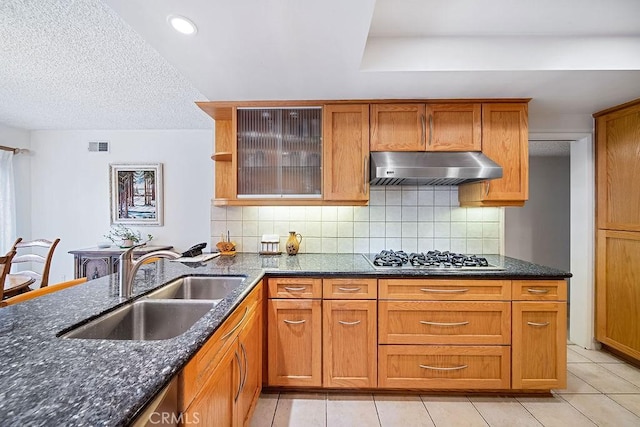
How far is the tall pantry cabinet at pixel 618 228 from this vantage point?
2375 millimetres

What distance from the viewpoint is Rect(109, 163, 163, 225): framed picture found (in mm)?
4227

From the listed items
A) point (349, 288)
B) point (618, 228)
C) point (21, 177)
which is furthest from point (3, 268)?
point (618, 228)

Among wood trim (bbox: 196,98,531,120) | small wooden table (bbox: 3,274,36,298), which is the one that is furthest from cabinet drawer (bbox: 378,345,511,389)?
small wooden table (bbox: 3,274,36,298)

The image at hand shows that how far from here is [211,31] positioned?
146 centimetres

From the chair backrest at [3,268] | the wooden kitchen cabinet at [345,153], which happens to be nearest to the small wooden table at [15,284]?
the chair backrest at [3,268]

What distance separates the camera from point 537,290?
76.8 inches

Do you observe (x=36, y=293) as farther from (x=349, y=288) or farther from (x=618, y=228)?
(x=618, y=228)

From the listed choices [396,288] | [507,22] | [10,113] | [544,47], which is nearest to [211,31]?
[507,22]

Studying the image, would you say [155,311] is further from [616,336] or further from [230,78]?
[616,336]

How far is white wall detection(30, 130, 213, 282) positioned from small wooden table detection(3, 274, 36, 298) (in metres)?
1.79

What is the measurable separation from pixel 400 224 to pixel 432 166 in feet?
2.40

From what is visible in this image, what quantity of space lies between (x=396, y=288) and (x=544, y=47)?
5.97ft

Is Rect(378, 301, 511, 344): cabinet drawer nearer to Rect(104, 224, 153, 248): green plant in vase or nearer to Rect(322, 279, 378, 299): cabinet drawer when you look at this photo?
Rect(322, 279, 378, 299): cabinet drawer

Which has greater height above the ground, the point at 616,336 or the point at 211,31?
the point at 211,31
